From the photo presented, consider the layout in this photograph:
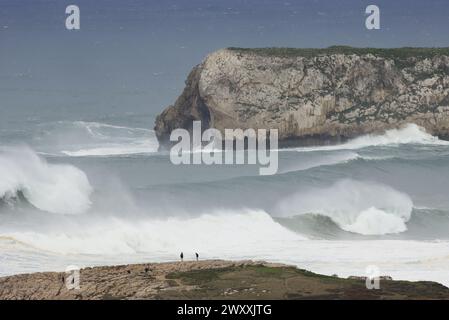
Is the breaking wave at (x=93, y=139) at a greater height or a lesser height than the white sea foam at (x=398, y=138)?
lesser
